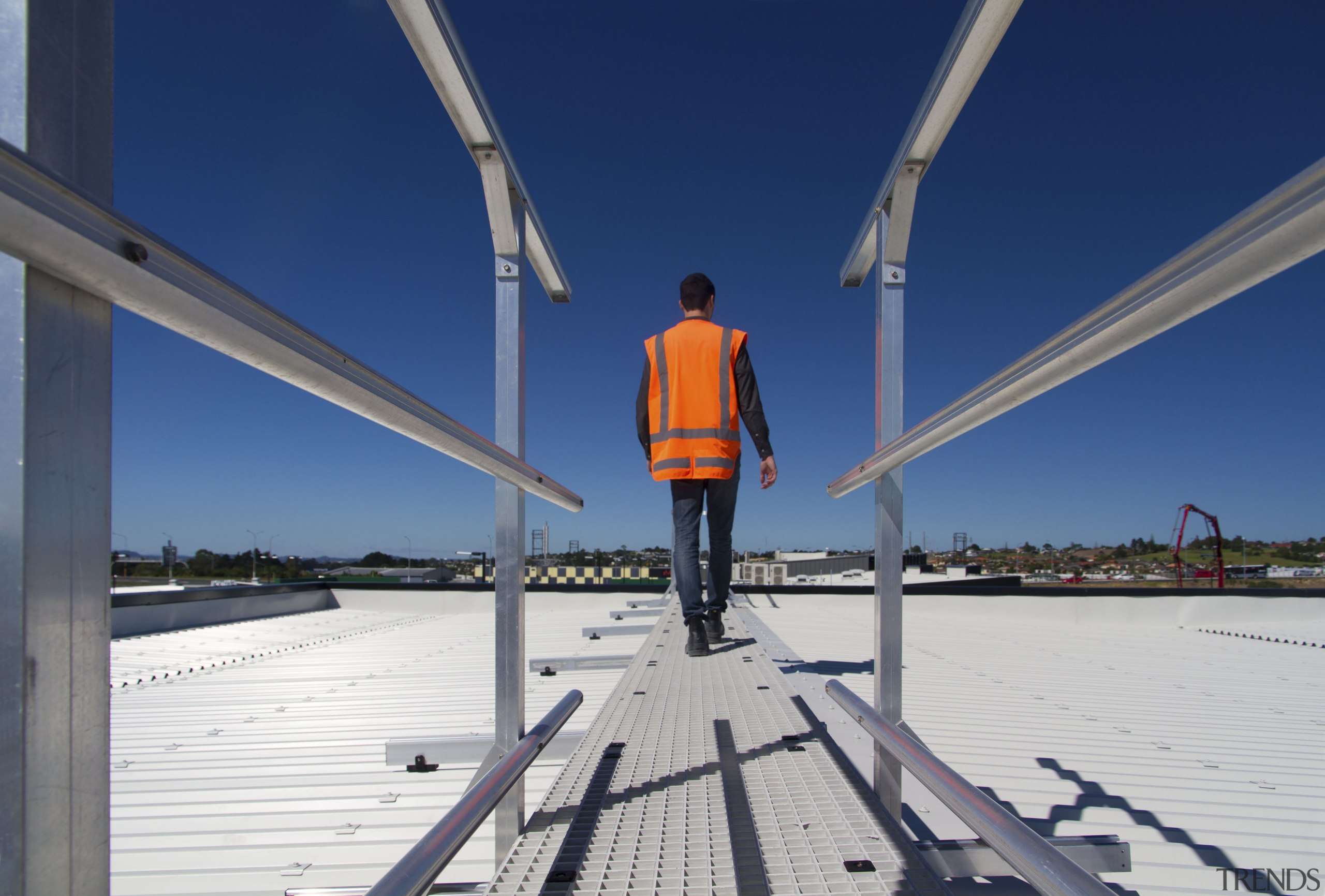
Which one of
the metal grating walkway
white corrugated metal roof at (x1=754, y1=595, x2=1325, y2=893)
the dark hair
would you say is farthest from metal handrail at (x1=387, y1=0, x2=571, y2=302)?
white corrugated metal roof at (x1=754, y1=595, x2=1325, y2=893)

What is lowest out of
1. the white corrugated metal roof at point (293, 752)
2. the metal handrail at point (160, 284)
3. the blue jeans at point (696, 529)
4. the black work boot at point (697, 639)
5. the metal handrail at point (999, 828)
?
the white corrugated metal roof at point (293, 752)

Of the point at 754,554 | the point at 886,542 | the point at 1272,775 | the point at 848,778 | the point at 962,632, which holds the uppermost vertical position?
the point at 886,542

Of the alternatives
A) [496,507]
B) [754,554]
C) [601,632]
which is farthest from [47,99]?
[754,554]

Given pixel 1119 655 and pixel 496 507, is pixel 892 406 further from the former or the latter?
pixel 1119 655

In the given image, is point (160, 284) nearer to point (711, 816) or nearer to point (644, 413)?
point (711, 816)

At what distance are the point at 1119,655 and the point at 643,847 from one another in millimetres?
4562

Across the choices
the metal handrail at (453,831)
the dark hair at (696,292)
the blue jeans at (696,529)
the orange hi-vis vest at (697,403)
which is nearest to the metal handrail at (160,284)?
the metal handrail at (453,831)

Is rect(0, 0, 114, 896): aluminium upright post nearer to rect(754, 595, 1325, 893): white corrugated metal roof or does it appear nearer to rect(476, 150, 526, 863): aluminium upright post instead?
rect(476, 150, 526, 863): aluminium upright post

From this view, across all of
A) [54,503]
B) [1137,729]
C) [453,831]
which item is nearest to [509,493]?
[453,831]

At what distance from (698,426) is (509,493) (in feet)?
3.53

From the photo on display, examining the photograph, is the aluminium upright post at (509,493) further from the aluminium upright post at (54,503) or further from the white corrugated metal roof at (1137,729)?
the white corrugated metal roof at (1137,729)

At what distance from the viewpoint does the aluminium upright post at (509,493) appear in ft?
4.40

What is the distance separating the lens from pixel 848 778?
131 cm

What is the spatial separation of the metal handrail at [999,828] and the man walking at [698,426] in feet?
4.21
